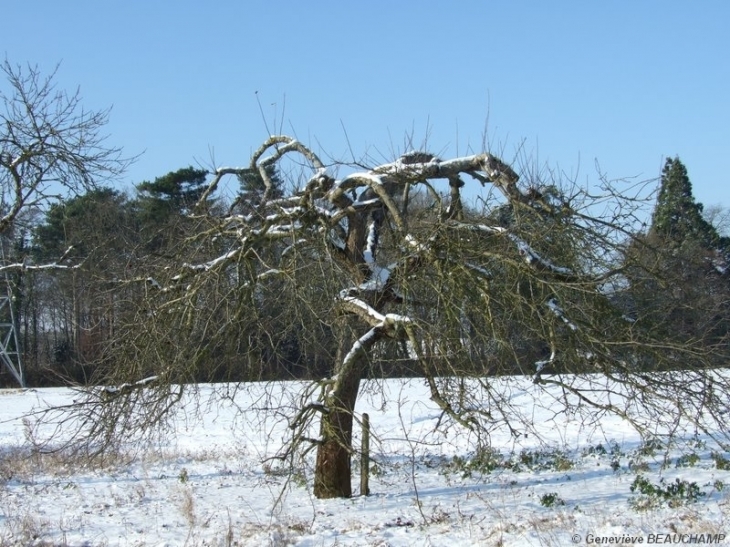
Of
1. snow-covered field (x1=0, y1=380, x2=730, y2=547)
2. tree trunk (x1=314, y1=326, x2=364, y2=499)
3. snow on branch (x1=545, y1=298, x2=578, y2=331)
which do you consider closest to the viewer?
snow on branch (x1=545, y1=298, x2=578, y2=331)

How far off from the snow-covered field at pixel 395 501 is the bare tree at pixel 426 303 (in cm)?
52

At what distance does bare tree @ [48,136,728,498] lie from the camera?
621cm

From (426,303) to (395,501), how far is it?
2856mm

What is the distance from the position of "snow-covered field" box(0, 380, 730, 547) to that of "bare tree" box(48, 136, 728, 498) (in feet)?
1.69

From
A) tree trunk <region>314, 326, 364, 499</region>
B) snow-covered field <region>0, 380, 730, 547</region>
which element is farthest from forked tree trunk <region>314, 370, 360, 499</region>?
snow-covered field <region>0, 380, 730, 547</region>

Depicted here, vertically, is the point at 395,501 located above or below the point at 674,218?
below

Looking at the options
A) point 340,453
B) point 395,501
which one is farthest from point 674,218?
point 340,453

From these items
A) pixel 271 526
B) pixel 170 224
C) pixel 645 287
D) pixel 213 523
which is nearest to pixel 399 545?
pixel 271 526

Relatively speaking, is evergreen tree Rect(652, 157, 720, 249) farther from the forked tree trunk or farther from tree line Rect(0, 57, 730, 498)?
the forked tree trunk

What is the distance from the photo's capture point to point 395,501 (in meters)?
8.45

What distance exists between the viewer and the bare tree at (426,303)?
6211mm

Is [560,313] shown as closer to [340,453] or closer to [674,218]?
[340,453]

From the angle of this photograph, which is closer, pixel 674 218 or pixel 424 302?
pixel 424 302

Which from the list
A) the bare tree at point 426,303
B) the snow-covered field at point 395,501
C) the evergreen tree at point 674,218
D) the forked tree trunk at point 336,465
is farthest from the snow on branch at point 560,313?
the forked tree trunk at point 336,465
